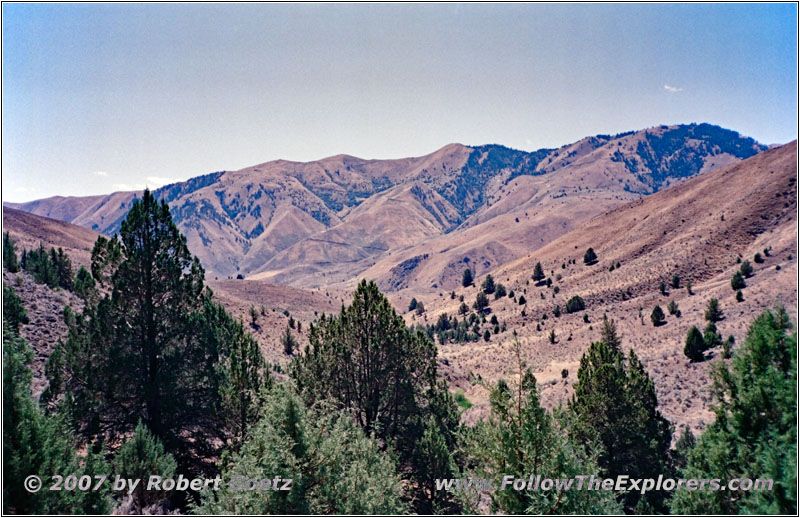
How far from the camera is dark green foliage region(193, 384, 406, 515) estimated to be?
9828mm

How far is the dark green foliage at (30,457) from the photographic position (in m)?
9.39

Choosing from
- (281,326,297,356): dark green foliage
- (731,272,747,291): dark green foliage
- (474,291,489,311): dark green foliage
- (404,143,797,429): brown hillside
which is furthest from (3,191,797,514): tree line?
(474,291,489,311): dark green foliage

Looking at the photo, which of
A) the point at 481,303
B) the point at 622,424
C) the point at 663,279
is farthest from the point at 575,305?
the point at 622,424

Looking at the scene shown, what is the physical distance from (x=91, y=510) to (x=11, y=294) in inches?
573

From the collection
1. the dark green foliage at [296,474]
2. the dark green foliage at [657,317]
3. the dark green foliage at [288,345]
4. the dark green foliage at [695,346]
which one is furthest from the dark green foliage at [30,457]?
the dark green foliage at [657,317]

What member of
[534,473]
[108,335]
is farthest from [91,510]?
[534,473]

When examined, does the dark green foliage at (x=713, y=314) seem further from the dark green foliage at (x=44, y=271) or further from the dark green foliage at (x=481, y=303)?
the dark green foliage at (x=44, y=271)

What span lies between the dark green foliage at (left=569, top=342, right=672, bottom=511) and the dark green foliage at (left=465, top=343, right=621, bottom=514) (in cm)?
690

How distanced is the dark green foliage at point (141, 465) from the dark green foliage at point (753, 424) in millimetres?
14833

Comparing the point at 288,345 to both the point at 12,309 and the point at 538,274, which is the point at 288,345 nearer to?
the point at 12,309

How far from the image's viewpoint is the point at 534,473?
32.5 feet

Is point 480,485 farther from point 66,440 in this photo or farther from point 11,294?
point 11,294

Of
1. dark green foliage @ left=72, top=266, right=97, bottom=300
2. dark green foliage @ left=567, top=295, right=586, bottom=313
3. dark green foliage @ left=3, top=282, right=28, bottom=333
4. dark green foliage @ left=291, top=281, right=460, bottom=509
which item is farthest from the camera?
dark green foliage @ left=567, top=295, right=586, bottom=313

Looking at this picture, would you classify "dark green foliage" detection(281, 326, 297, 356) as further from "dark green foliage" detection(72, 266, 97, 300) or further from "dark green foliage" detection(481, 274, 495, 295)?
"dark green foliage" detection(481, 274, 495, 295)
